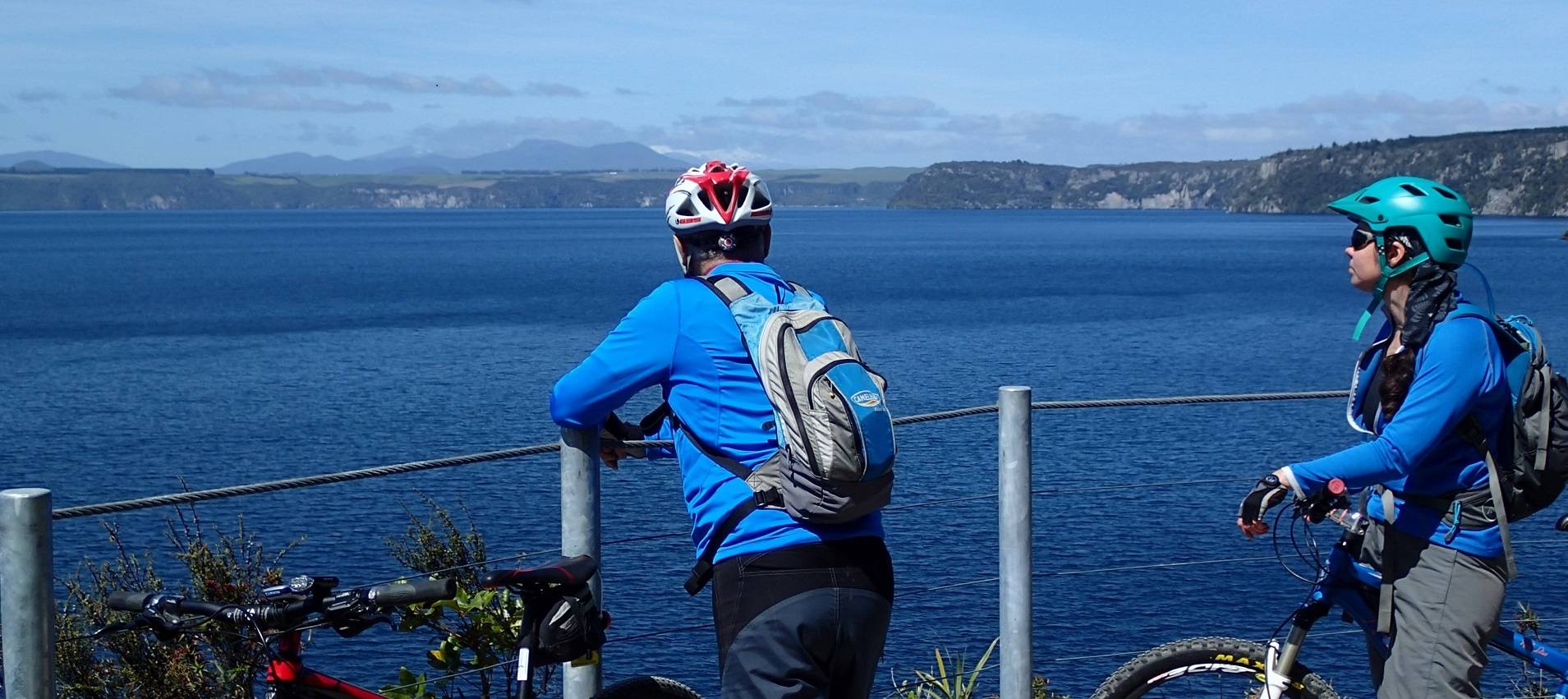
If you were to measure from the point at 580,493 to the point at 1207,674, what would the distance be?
1.82 metres

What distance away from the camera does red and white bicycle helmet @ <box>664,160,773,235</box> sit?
138 inches

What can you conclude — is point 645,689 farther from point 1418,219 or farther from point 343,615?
point 1418,219

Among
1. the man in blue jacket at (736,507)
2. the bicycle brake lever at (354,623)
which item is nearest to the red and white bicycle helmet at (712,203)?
the man in blue jacket at (736,507)

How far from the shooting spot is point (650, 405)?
32.6m

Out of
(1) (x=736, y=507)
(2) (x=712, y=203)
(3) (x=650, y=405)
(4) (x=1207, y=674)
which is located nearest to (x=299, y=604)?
(1) (x=736, y=507)

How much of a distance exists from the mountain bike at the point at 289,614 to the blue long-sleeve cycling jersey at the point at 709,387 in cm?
58

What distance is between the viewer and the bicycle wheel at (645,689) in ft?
12.8

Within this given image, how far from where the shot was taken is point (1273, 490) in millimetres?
3588

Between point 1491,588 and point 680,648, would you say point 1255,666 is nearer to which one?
point 1491,588

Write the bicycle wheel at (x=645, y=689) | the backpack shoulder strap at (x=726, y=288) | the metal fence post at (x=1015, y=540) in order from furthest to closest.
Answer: the metal fence post at (x=1015, y=540), the bicycle wheel at (x=645, y=689), the backpack shoulder strap at (x=726, y=288)

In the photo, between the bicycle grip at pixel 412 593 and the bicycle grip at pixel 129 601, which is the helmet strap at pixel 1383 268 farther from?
the bicycle grip at pixel 129 601

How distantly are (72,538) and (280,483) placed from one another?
21.7m

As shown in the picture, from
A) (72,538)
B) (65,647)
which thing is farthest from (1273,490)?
(72,538)

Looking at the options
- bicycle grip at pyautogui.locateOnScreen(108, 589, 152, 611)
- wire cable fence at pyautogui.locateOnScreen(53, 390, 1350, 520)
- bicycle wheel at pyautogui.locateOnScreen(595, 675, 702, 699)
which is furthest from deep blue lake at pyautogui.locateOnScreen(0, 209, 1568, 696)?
bicycle grip at pyautogui.locateOnScreen(108, 589, 152, 611)
